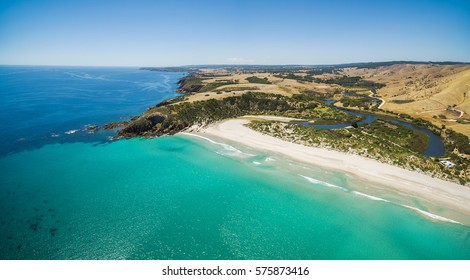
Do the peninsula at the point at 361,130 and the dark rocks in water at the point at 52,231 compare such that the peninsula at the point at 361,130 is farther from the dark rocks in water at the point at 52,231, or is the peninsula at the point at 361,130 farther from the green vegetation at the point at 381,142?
the dark rocks in water at the point at 52,231

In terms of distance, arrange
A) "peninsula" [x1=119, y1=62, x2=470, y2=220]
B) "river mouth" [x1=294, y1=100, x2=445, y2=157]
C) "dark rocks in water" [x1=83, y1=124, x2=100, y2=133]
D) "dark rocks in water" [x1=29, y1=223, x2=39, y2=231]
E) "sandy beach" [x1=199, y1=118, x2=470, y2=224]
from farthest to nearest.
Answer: "dark rocks in water" [x1=83, y1=124, x2=100, y2=133] → "river mouth" [x1=294, y1=100, x2=445, y2=157] → "peninsula" [x1=119, y1=62, x2=470, y2=220] → "sandy beach" [x1=199, y1=118, x2=470, y2=224] → "dark rocks in water" [x1=29, y1=223, x2=39, y2=231]

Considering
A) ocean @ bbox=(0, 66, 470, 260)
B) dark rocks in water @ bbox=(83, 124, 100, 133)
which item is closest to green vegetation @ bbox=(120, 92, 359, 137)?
dark rocks in water @ bbox=(83, 124, 100, 133)

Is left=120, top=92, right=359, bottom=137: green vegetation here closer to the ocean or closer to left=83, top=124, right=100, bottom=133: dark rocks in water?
left=83, top=124, right=100, bottom=133: dark rocks in water

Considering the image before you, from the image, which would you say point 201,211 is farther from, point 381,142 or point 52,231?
point 381,142

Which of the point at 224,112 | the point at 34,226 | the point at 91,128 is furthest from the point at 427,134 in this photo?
the point at 91,128

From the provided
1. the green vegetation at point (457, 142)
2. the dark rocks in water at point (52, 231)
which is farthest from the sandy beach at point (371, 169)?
the dark rocks in water at point (52, 231)

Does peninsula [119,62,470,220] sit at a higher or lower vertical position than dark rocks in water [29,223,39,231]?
higher
